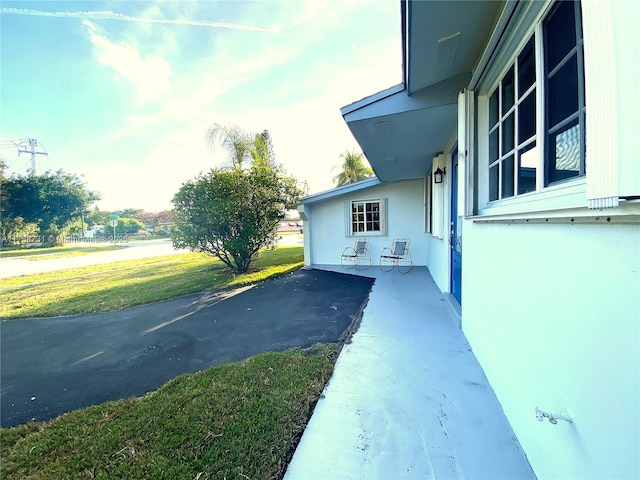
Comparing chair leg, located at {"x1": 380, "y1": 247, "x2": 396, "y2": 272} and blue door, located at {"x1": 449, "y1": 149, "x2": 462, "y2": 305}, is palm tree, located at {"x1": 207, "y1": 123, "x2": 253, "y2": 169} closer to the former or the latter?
chair leg, located at {"x1": 380, "y1": 247, "x2": 396, "y2": 272}

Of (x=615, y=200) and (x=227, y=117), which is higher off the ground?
(x=227, y=117)

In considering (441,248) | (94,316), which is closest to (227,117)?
(94,316)

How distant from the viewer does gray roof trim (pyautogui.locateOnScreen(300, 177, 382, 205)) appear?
326 inches

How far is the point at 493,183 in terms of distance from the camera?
105 inches

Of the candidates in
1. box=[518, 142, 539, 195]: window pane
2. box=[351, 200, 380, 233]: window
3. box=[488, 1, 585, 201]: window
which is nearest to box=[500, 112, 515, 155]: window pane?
box=[488, 1, 585, 201]: window

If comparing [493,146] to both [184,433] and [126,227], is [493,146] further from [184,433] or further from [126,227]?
[126,227]

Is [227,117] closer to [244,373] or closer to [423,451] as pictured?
[244,373]

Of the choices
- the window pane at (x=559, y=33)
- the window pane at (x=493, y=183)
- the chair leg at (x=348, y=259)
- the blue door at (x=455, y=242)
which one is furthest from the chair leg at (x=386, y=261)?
the window pane at (x=559, y=33)

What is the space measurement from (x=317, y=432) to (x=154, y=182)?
1792 centimetres

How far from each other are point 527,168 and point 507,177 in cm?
45

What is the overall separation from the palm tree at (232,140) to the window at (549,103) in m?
13.0

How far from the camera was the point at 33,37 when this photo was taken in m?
5.56

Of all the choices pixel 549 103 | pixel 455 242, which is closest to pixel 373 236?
pixel 455 242

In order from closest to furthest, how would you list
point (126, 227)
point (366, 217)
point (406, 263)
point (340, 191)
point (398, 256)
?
1. point (398, 256)
2. point (406, 263)
3. point (340, 191)
4. point (366, 217)
5. point (126, 227)
